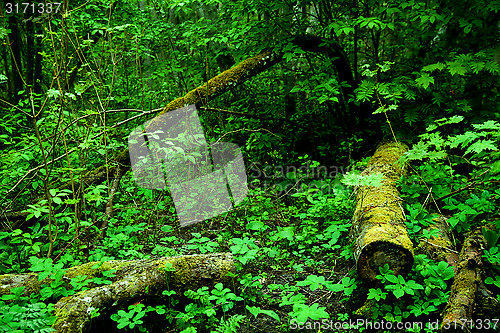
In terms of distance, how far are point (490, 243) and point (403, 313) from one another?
3.74 feet

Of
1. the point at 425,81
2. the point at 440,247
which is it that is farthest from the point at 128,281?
the point at 425,81

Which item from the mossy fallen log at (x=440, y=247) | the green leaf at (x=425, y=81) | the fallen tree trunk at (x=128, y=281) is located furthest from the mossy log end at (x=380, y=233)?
the green leaf at (x=425, y=81)

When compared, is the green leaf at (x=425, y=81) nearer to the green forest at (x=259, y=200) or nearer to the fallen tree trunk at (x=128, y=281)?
the green forest at (x=259, y=200)

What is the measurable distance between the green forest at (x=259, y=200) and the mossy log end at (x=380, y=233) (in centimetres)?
2

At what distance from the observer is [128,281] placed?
258 cm

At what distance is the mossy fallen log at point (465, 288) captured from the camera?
2.06m

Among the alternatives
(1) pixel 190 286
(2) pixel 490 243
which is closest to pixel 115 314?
(1) pixel 190 286

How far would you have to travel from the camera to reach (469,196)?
3.36 m

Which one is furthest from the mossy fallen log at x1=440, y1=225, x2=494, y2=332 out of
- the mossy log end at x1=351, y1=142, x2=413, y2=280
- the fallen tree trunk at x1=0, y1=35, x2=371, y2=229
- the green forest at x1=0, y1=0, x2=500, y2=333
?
the fallen tree trunk at x1=0, y1=35, x2=371, y2=229

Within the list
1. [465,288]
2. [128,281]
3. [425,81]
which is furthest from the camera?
[425,81]

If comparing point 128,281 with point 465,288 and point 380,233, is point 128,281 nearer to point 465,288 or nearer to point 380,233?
point 380,233

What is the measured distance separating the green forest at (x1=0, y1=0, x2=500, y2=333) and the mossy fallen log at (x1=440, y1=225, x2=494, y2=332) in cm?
1

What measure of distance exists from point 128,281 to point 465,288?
9.24 ft

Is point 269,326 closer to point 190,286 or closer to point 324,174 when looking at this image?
point 190,286
